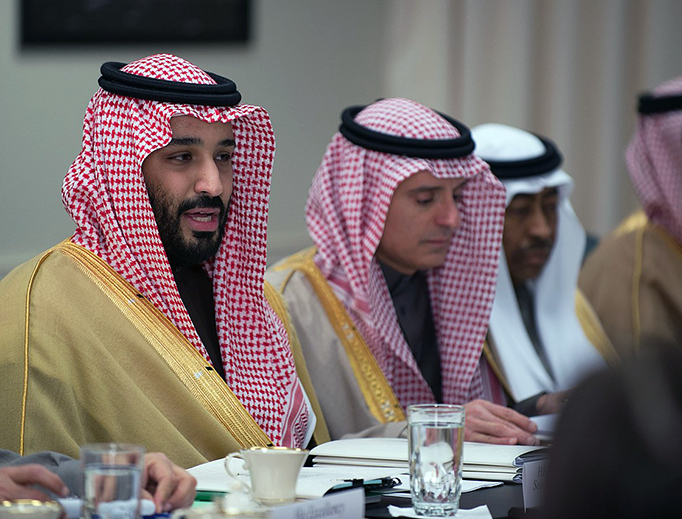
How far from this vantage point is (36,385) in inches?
Result: 90.4

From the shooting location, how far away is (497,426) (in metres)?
2.62

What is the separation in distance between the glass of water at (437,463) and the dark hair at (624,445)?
812 mm

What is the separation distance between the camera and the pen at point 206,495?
71.5 inches

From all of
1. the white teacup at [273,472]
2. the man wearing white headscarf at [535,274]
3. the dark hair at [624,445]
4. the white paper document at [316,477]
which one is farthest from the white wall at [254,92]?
the dark hair at [624,445]

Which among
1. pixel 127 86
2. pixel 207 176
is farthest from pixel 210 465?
pixel 127 86

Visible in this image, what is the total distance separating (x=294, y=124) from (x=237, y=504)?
13.2ft

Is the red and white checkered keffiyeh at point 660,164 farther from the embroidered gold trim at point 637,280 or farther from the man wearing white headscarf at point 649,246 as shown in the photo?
the embroidered gold trim at point 637,280

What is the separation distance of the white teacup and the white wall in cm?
318

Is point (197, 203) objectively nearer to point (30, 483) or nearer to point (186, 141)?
point (186, 141)

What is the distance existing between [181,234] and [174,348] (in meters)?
0.34

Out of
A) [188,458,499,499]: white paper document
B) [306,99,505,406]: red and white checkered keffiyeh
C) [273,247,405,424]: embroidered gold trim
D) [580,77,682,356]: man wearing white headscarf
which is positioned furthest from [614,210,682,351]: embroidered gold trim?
[188,458,499,499]: white paper document

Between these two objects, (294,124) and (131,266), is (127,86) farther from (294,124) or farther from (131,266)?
(294,124)

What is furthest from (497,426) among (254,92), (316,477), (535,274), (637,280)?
(254,92)

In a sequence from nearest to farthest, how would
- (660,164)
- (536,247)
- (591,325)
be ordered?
(536,247)
(591,325)
(660,164)
